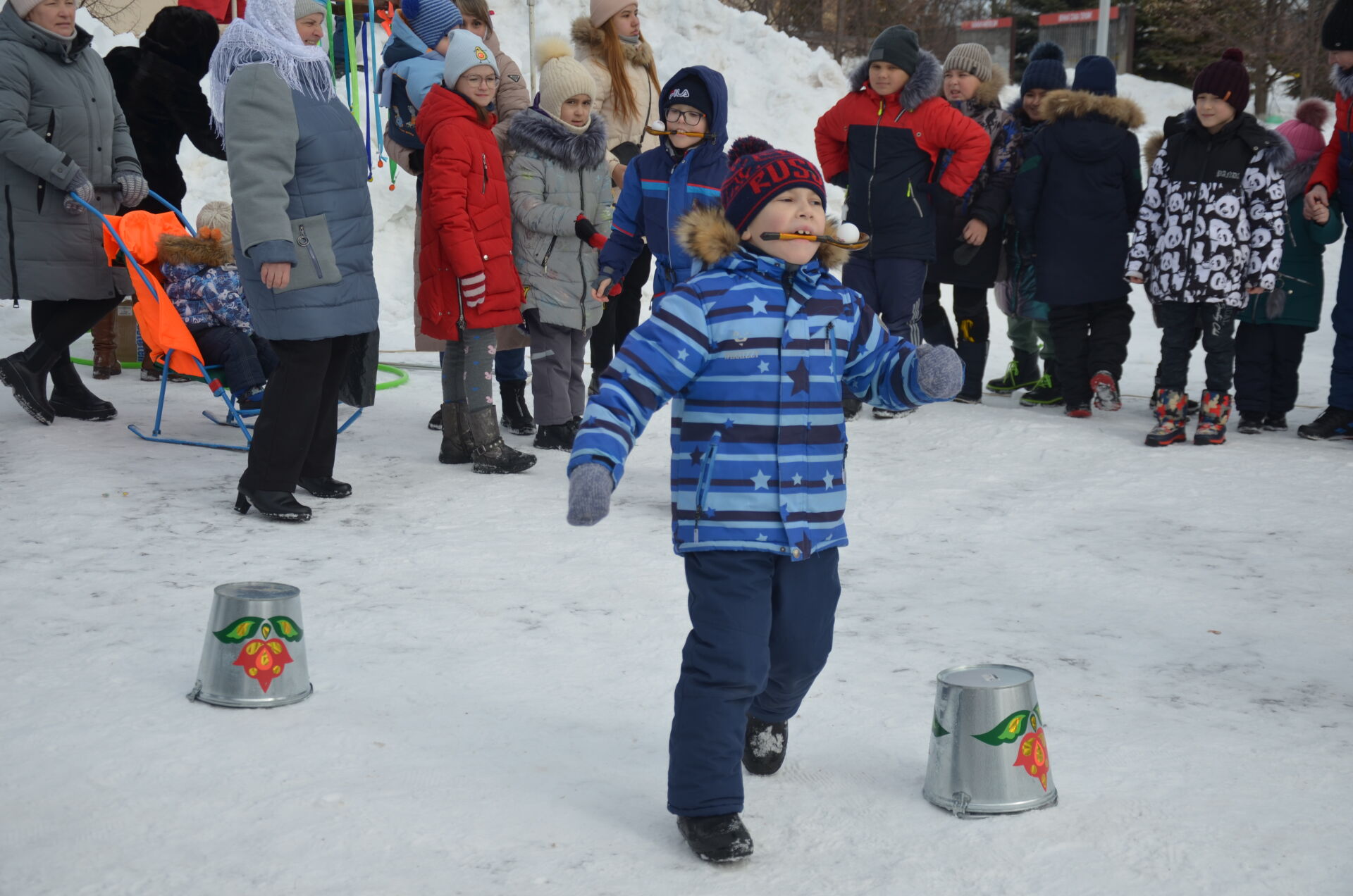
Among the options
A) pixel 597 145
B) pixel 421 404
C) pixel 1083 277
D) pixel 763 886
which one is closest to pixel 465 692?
pixel 763 886

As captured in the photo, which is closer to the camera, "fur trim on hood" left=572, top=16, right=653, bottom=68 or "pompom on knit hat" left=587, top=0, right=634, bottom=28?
"pompom on knit hat" left=587, top=0, right=634, bottom=28

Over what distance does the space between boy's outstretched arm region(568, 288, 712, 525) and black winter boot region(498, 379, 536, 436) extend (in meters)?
4.12

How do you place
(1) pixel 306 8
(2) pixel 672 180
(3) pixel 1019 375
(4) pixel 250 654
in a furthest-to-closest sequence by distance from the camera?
(3) pixel 1019 375 < (2) pixel 672 180 < (1) pixel 306 8 < (4) pixel 250 654

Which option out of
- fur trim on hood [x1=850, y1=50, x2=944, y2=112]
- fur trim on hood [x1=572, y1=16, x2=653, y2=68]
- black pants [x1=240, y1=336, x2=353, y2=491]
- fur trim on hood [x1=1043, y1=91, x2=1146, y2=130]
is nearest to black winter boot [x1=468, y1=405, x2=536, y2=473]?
black pants [x1=240, y1=336, x2=353, y2=491]

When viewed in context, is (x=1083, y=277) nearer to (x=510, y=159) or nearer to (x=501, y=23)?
(x=510, y=159)

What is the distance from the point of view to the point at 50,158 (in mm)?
6070

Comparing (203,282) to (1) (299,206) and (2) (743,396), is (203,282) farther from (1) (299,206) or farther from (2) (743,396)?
→ (2) (743,396)

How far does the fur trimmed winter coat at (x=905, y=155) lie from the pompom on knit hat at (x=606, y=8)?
117 centimetres

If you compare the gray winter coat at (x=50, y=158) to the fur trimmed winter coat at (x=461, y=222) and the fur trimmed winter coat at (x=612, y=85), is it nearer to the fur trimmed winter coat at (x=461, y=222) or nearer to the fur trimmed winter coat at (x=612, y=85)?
the fur trimmed winter coat at (x=461, y=222)

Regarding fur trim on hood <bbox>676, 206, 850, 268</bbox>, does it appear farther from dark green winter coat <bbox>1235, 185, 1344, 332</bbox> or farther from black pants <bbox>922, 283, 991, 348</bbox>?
black pants <bbox>922, 283, 991, 348</bbox>

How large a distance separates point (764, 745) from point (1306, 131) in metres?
5.56

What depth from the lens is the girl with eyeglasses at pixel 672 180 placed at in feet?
17.5

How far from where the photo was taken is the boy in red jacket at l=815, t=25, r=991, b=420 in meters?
7.00

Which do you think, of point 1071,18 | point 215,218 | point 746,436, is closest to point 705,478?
point 746,436
